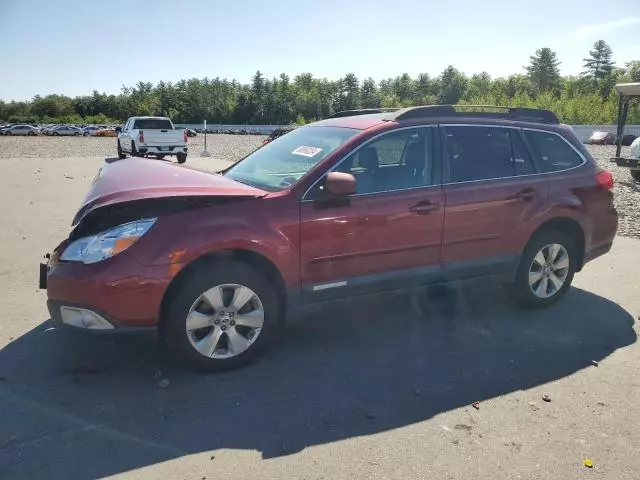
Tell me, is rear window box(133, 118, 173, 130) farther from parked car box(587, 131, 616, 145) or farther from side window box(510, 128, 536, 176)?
parked car box(587, 131, 616, 145)

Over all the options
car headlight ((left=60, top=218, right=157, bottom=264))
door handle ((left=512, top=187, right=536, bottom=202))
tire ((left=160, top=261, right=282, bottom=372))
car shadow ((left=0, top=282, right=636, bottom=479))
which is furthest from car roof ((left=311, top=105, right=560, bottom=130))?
car headlight ((left=60, top=218, right=157, bottom=264))

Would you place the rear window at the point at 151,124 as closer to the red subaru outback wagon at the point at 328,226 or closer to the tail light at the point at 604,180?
the red subaru outback wagon at the point at 328,226

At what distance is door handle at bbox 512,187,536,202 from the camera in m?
4.71

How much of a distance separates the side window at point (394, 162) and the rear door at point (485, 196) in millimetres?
185

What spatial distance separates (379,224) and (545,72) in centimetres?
10936

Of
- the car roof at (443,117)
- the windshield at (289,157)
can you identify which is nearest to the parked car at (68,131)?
the windshield at (289,157)

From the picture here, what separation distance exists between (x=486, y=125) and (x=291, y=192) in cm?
204

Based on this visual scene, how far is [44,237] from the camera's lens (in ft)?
24.2

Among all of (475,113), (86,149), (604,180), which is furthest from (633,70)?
(475,113)

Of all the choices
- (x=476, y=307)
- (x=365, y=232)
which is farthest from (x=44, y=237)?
(x=476, y=307)

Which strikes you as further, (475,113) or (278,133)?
(278,133)

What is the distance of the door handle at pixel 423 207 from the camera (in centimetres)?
423

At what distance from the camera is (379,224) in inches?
161

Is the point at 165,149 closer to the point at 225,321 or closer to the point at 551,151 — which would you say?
the point at 551,151
